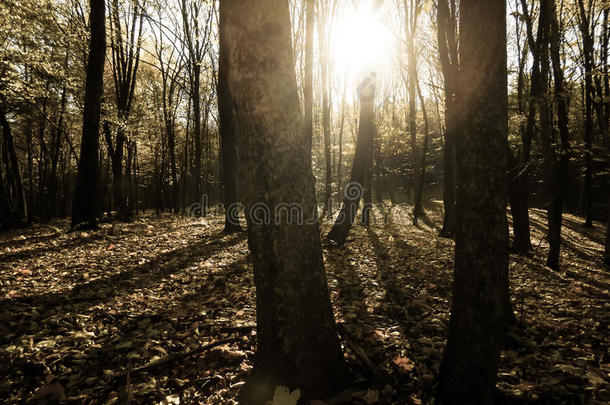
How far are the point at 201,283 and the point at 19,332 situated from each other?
248 cm

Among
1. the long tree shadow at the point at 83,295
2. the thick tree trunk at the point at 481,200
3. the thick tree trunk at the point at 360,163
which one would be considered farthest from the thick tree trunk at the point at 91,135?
the thick tree trunk at the point at 481,200

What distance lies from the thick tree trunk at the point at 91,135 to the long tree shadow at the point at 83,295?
3779mm

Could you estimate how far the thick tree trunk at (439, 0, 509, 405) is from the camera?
6.98ft

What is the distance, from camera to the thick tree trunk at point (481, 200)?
6.98ft

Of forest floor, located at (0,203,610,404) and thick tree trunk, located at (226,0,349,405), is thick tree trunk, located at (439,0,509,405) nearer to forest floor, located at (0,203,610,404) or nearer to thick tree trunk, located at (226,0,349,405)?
forest floor, located at (0,203,610,404)

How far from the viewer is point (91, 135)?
8977 millimetres

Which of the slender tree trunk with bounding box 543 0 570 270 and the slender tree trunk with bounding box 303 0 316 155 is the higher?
the slender tree trunk with bounding box 303 0 316 155

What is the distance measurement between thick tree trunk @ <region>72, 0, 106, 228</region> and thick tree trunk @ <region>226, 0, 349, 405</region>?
8760 millimetres

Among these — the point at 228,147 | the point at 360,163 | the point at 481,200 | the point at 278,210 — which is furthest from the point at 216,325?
the point at 228,147

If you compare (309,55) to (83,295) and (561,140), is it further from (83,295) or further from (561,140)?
(83,295)

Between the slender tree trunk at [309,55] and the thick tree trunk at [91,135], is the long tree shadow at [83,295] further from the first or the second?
the slender tree trunk at [309,55]

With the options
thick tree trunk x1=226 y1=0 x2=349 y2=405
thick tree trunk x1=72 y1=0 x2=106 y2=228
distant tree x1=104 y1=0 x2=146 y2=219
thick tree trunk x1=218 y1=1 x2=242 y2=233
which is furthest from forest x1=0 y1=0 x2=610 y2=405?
distant tree x1=104 y1=0 x2=146 y2=219

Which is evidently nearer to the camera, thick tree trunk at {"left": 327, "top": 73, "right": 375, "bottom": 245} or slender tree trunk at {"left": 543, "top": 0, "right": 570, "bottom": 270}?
slender tree trunk at {"left": 543, "top": 0, "right": 570, "bottom": 270}

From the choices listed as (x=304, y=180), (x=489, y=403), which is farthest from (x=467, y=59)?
(x=489, y=403)
